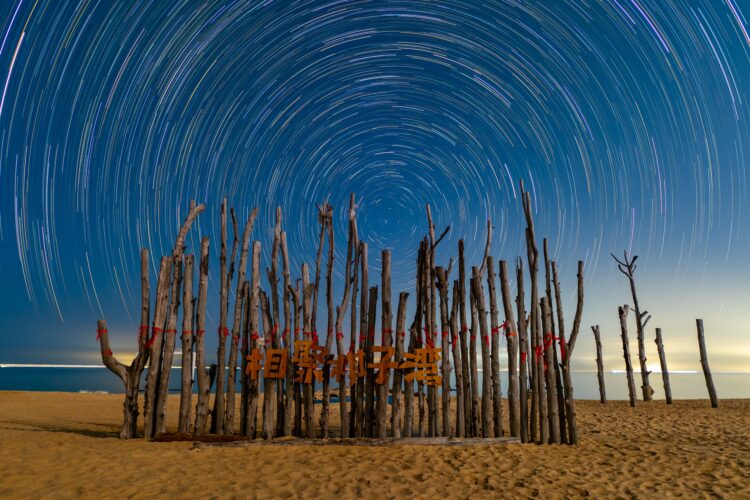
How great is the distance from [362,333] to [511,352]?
8.19 ft

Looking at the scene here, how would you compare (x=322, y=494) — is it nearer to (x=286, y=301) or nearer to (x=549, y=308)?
(x=286, y=301)

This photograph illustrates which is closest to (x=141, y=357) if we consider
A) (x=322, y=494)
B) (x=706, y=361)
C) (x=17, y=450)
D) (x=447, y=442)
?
(x=17, y=450)

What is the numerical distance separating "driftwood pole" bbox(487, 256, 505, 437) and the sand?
1.54 feet

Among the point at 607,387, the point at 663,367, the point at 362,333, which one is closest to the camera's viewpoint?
the point at 362,333

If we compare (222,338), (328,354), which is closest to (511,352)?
(328,354)

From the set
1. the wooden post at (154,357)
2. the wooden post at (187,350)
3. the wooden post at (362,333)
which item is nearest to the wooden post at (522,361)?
the wooden post at (362,333)

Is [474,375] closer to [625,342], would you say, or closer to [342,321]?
[342,321]

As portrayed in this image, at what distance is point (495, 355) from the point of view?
7.61 meters

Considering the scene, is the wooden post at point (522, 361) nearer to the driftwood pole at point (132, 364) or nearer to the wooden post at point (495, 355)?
the wooden post at point (495, 355)

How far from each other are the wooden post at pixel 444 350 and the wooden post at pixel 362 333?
1272mm

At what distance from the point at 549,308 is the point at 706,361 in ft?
33.7

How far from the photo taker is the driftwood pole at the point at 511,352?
7.45 metres

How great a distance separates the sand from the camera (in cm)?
492

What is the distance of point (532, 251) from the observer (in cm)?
775
